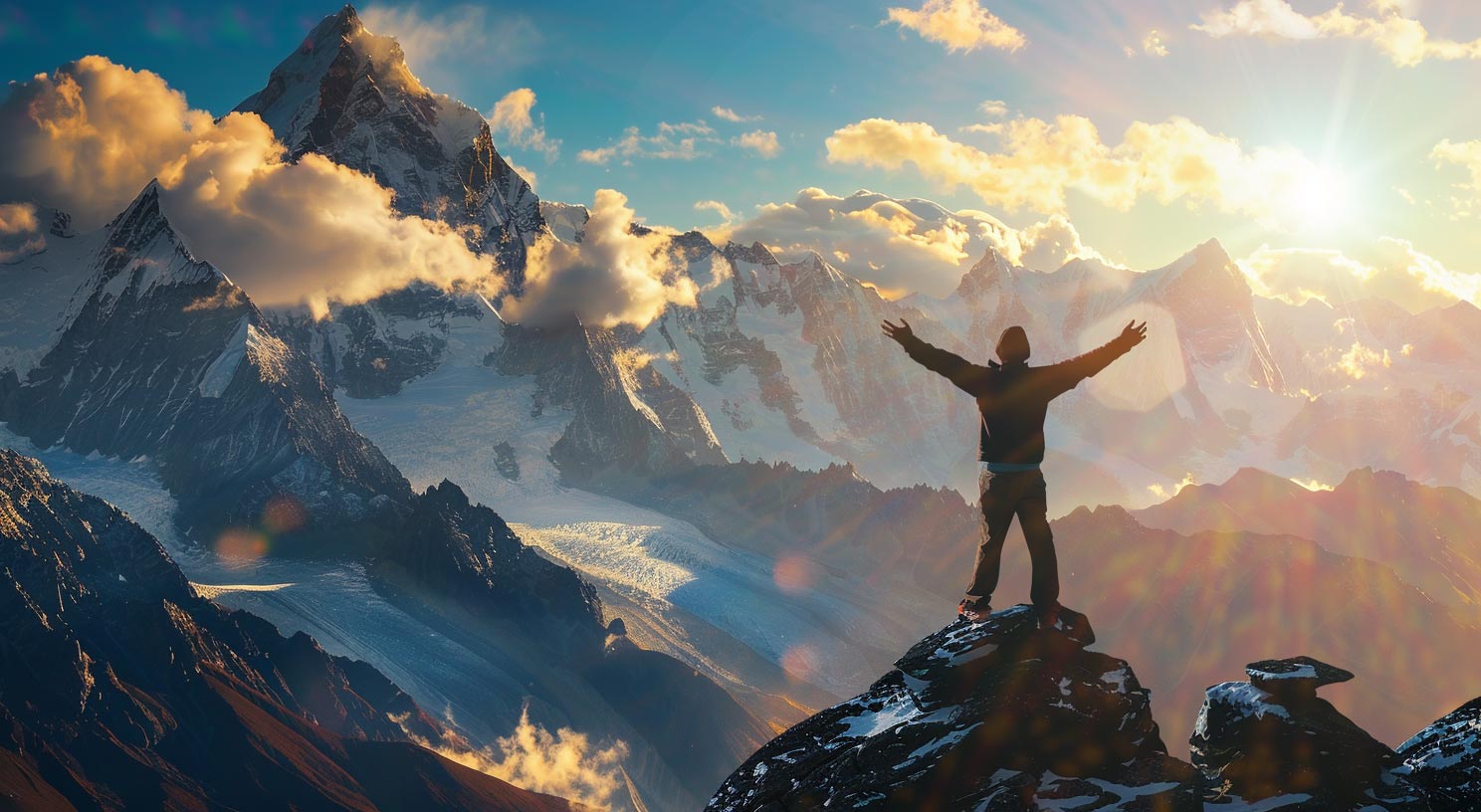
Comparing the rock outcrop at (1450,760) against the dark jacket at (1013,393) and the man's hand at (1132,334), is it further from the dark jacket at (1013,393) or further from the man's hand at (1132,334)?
the man's hand at (1132,334)

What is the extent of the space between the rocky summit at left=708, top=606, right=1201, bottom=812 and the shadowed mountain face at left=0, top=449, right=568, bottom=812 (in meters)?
114

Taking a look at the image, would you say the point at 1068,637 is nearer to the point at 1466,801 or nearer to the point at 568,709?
the point at 1466,801

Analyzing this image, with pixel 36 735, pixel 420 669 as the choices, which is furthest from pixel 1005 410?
pixel 420 669

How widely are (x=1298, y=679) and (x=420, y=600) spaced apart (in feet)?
639

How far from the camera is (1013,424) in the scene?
14.4 m

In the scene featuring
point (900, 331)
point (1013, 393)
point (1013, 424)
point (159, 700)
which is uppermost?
point (900, 331)

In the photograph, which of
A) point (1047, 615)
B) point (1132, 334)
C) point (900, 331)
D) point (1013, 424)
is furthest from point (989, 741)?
point (1132, 334)

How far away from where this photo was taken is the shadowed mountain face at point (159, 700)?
116 meters

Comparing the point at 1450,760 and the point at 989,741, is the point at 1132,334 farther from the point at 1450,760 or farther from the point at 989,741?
the point at 1450,760

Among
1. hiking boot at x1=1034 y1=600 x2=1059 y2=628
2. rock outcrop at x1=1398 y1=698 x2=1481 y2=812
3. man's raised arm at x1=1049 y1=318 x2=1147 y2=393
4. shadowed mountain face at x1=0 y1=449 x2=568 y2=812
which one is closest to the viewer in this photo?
rock outcrop at x1=1398 y1=698 x2=1481 y2=812

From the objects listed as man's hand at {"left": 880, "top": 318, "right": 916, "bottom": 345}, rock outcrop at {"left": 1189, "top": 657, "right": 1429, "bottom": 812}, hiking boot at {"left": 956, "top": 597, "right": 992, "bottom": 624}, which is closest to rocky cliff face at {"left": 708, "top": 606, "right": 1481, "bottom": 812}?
rock outcrop at {"left": 1189, "top": 657, "right": 1429, "bottom": 812}

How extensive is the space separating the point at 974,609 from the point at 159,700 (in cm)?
13849

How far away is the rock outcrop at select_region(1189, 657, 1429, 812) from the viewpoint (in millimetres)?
11602

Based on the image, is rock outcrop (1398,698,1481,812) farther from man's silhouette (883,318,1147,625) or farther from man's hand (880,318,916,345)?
man's hand (880,318,916,345)
